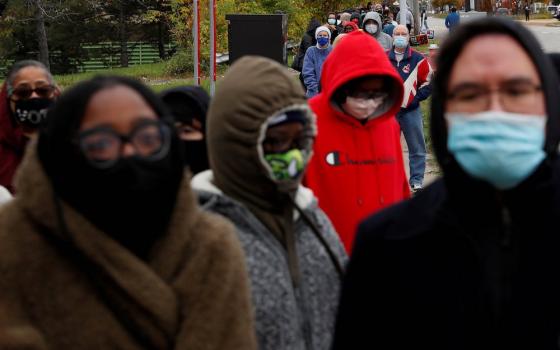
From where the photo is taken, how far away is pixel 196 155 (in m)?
4.00

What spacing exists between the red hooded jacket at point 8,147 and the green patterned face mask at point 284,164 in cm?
192

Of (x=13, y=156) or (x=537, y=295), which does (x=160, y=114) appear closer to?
(x=537, y=295)

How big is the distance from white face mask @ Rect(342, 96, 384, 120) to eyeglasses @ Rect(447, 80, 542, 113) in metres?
2.42

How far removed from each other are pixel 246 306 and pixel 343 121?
213cm

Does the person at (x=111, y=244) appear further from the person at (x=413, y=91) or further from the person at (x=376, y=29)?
the person at (x=376, y=29)

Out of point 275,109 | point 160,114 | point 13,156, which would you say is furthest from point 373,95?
point 160,114

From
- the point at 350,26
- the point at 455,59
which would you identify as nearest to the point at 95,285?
the point at 455,59

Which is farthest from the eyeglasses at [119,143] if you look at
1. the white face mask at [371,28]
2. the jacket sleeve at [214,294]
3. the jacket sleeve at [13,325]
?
the white face mask at [371,28]

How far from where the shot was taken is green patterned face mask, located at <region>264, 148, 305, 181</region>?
3.24 m

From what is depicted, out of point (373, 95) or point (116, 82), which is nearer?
point (116, 82)

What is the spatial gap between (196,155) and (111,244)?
1.56 metres

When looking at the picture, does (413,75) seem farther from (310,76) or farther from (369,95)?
(369,95)

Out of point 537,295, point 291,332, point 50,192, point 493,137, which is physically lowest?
point 291,332

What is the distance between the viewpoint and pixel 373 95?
4.66 meters
